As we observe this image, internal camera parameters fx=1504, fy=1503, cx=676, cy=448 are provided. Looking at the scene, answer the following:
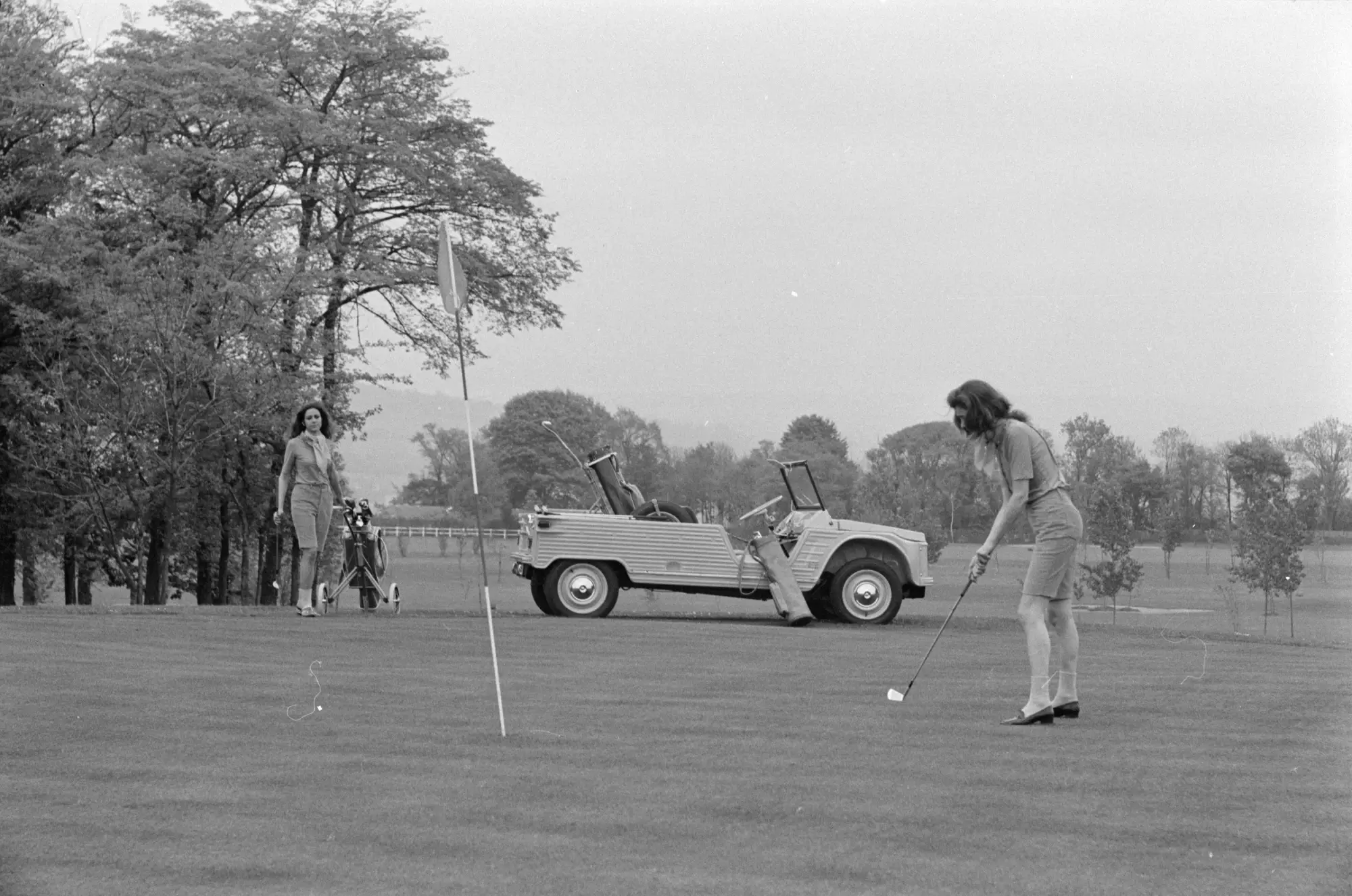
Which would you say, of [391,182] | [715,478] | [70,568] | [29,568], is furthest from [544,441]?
[29,568]

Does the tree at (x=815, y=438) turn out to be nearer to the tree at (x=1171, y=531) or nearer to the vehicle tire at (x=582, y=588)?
the tree at (x=1171, y=531)

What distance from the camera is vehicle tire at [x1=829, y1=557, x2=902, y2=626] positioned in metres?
16.6

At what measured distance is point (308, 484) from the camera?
15.4 meters

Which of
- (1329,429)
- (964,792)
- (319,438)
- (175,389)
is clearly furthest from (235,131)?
(1329,429)

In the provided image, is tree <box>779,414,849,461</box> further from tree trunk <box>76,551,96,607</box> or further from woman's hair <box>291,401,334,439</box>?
woman's hair <box>291,401,334,439</box>

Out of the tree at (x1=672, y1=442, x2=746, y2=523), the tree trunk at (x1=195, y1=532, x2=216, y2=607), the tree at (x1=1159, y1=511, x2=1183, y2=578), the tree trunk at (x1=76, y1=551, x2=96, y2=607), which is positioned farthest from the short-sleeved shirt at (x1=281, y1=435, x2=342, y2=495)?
the tree at (x1=1159, y1=511, x2=1183, y2=578)

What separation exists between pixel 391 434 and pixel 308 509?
2345cm

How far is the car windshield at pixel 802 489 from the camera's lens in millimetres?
17125

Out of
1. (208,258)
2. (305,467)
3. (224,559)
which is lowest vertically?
(224,559)

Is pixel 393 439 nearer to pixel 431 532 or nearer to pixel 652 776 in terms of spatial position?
pixel 431 532

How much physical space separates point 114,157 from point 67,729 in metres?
25.2

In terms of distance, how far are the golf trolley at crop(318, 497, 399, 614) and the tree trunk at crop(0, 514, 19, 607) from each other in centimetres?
1911

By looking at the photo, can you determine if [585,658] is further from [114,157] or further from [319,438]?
[114,157]

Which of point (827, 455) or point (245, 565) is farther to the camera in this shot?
point (827, 455)
